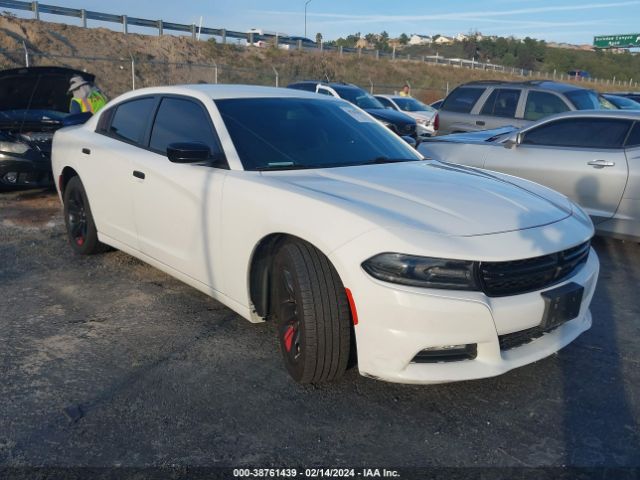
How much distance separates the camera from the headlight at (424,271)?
8.75 feet

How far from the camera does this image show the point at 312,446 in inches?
104

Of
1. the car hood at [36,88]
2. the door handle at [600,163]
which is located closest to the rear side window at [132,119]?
the car hood at [36,88]

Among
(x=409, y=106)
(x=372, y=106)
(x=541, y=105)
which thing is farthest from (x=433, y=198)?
(x=409, y=106)

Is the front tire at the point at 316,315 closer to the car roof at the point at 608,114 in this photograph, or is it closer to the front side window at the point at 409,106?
the car roof at the point at 608,114

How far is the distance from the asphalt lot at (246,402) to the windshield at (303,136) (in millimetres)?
1138

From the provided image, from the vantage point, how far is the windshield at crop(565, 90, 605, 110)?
32.5 feet

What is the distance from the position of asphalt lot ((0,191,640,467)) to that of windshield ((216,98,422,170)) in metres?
1.14

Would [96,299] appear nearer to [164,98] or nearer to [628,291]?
[164,98]

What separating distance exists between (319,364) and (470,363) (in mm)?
726

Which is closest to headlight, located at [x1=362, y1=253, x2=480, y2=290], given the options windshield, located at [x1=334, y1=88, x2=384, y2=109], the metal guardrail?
windshield, located at [x1=334, y1=88, x2=384, y2=109]

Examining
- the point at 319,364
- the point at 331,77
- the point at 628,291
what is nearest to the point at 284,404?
the point at 319,364

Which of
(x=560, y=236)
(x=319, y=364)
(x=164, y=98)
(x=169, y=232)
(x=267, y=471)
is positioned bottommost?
(x=267, y=471)

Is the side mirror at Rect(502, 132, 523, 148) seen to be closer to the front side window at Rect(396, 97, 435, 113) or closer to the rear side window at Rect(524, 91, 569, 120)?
the rear side window at Rect(524, 91, 569, 120)

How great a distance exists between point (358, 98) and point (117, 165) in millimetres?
12003
